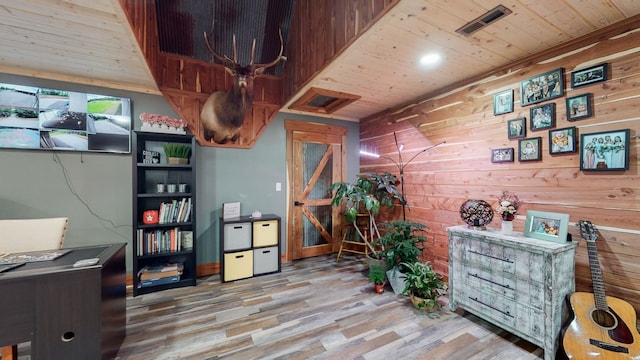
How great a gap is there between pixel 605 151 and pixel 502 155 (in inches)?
26.4

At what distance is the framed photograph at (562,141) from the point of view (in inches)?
74.5

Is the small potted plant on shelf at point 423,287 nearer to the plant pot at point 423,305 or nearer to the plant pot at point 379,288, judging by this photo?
the plant pot at point 423,305

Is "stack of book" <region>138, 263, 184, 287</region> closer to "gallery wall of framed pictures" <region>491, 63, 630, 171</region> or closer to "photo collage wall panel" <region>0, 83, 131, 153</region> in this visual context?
"photo collage wall panel" <region>0, 83, 131, 153</region>

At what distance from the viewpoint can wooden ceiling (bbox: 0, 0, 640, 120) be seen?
1578mm

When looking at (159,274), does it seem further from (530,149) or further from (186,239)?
(530,149)

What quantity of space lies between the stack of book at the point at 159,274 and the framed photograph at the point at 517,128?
393cm

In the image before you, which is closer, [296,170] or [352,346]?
[352,346]

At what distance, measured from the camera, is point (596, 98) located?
5.87 ft

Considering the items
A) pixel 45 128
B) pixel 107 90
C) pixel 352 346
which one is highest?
pixel 107 90

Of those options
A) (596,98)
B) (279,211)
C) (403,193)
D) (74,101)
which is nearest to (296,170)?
(279,211)

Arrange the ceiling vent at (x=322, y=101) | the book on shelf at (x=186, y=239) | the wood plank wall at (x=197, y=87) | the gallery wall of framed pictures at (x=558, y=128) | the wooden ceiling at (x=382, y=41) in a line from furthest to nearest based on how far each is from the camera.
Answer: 1. the ceiling vent at (x=322, y=101)
2. the book on shelf at (x=186, y=239)
3. the wood plank wall at (x=197, y=87)
4. the gallery wall of framed pictures at (x=558, y=128)
5. the wooden ceiling at (x=382, y=41)

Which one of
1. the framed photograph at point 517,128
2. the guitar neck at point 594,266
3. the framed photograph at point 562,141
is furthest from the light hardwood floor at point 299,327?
the framed photograph at point 517,128

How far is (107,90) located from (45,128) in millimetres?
711

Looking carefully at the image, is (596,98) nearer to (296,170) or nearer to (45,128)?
(296,170)
